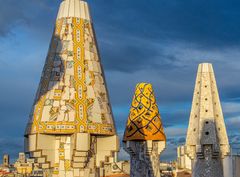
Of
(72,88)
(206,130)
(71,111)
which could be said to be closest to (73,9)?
(72,88)

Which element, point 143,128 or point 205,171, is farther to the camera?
point 205,171

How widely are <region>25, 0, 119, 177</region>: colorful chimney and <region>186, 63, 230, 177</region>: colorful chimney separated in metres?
8.31

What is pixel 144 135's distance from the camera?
13.5 m

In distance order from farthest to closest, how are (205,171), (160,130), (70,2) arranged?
(205,171)
(160,130)
(70,2)

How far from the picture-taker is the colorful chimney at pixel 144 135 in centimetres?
1344

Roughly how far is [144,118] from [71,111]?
15.2 ft

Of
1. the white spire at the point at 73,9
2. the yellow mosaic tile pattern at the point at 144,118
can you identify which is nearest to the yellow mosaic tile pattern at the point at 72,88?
the white spire at the point at 73,9

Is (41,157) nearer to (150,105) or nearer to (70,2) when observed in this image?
(70,2)

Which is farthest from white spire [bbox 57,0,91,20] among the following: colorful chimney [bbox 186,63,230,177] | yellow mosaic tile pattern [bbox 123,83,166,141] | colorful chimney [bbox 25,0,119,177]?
colorful chimney [bbox 186,63,230,177]

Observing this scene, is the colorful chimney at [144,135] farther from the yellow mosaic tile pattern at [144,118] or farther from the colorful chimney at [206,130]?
the colorful chimney at [206,130]

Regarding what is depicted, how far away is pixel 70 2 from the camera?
402 inches

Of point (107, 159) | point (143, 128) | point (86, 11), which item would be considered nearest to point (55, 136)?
point (107, 159)

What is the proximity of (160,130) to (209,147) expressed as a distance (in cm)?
463

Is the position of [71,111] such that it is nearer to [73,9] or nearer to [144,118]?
[73,9]
